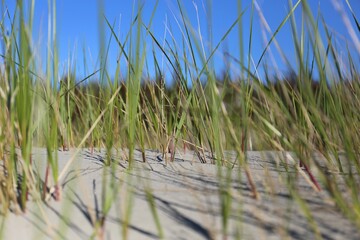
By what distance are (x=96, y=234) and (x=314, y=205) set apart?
17.1 inches

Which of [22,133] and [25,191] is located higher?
[22,133]

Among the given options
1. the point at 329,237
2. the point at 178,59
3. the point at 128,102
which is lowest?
the point at 329,237

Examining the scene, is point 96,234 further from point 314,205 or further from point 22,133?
point 314,205

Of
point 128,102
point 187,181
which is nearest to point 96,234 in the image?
point 187,181

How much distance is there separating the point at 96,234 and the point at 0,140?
46 cm

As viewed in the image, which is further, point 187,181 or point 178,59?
point 178,59

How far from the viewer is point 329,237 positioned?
786 millimetres

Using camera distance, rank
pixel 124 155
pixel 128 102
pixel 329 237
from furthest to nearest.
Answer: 1. pixel 124 155
2. pixel 128 102
3. pixel 329 237

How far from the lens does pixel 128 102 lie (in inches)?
53.7

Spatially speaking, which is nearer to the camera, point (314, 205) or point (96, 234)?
point (96, 234)

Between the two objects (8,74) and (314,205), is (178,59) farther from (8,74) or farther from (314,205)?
(314,205)

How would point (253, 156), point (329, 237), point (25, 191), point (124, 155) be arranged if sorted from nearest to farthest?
point (329, 237) → point (25, 191) → point (124, 155) → point (253, 156)

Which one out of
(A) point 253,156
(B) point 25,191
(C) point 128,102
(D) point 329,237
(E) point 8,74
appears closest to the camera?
(D) point 329,237

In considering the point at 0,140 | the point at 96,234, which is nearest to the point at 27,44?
the point at 0,140
